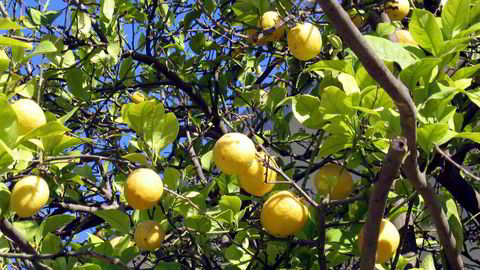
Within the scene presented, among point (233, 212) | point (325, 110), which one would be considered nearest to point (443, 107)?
point (325, 110)

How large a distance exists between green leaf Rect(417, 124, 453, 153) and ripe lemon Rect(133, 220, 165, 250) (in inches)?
27.2

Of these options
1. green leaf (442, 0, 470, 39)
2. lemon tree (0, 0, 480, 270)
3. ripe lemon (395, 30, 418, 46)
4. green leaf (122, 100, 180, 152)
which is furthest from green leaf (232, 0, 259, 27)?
green leaf (442, 0, 470, 39)

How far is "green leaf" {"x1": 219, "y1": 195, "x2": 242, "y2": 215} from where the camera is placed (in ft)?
5.43

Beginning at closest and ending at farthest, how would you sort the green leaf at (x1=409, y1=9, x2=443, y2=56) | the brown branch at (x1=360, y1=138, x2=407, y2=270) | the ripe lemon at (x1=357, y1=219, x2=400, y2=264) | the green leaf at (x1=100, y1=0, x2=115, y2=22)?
the brown branch at (x1=360, y1=138, x2=407, y2=270)
the green leaf at (x1=409, y1=9, x2=443, y2=56)
the ripe lemon at (x1=357, y1=219, x2=400, y2=264)
the green leaf at (x1=100, y1=0, x2=115, y2=22)

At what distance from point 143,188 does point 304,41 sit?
58cm

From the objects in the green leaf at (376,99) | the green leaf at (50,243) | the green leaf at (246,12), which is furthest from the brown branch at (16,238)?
the green leaf at (246,12)

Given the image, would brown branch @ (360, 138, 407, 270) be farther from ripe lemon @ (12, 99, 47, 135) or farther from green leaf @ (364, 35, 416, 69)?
ripe lemon @ (12, 99, 47, 135)

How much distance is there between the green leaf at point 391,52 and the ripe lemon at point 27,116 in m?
0.68

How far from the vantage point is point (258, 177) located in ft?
5.16

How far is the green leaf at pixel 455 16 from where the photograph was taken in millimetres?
1381

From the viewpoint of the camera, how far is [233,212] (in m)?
1.69

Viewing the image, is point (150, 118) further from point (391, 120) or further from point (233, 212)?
point (391, 120)

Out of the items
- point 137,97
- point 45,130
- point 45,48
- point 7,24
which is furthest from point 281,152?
point 7,24

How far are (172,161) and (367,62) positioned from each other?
1.64m
